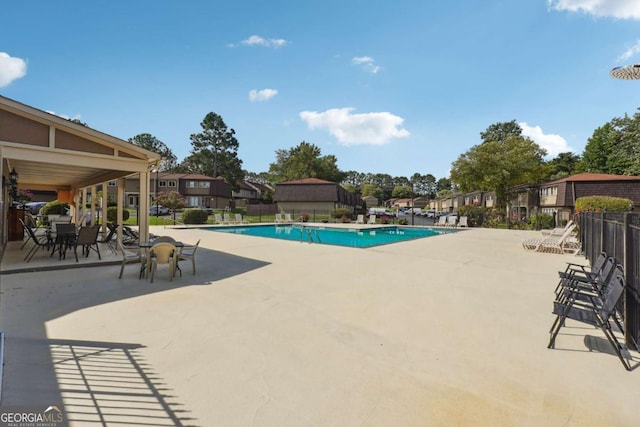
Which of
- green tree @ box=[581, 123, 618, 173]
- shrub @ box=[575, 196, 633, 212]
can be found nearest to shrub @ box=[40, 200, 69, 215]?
shrub @ box=[575, 196, 633, 212]

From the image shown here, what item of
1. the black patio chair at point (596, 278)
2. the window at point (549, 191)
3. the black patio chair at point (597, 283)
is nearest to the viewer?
the black patio chair at point (597, 283)

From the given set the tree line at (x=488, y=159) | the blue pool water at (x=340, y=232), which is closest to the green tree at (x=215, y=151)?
the tree line at (x=488, y=159)

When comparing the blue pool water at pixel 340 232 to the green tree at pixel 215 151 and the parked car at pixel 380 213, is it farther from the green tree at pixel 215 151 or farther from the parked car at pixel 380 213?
the green tree at pixel 215 151

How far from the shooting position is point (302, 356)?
3297 millimetres

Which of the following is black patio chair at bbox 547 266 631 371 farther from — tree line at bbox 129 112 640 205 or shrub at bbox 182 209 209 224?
tree line at bbox 129 112 640 205

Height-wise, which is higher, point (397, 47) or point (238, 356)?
point (397, 47)

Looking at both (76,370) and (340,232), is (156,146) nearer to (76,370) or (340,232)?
(340,232)

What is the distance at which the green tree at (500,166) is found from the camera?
27375mm

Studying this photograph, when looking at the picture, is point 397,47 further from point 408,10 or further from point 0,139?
point 0,139

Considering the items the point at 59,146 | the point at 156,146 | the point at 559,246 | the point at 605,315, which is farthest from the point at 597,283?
the point at 156,146

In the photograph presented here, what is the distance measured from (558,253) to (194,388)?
44.5ft

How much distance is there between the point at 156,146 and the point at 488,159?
7282 cm

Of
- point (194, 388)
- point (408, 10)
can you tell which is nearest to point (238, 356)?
point (194, 388)

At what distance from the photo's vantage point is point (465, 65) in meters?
16.1
